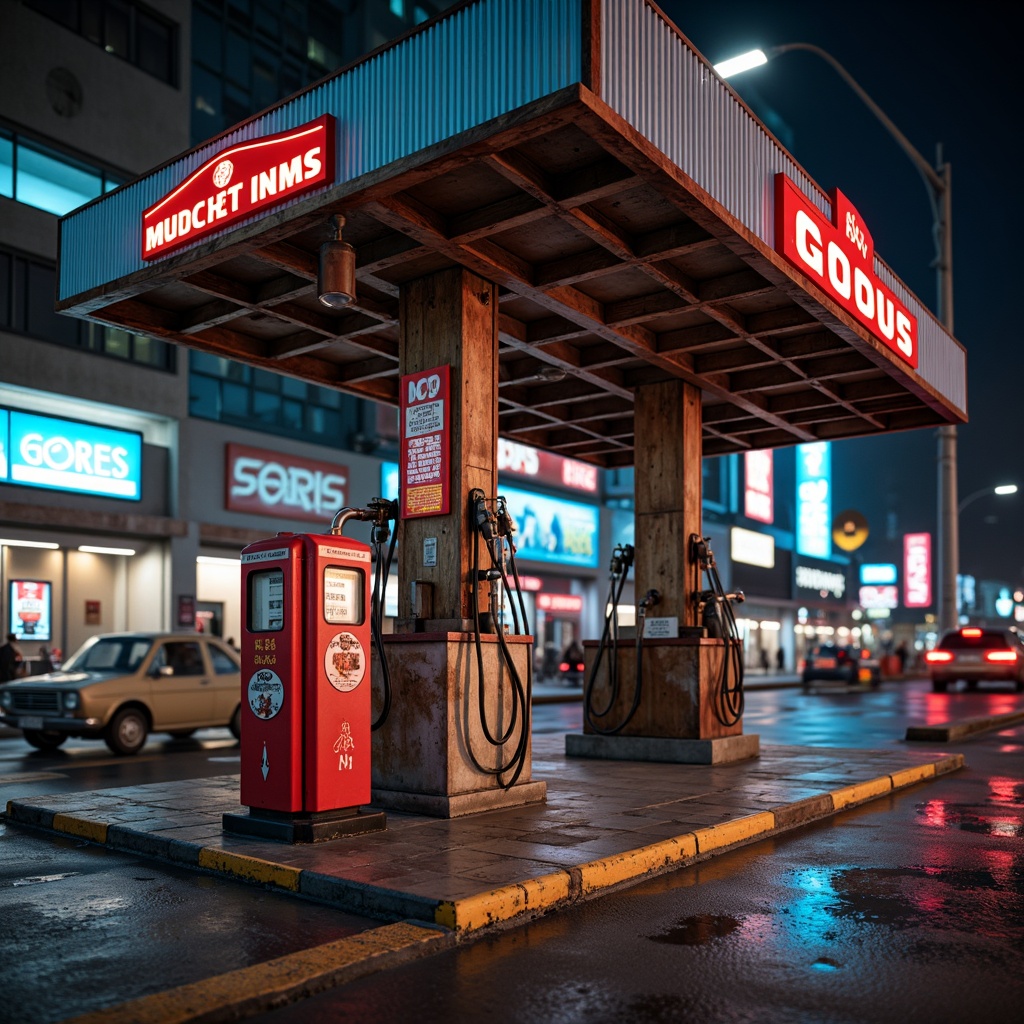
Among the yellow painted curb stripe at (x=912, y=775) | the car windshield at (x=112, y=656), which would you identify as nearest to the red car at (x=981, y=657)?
the yellow painted curb stripe at (x=912, y=775)

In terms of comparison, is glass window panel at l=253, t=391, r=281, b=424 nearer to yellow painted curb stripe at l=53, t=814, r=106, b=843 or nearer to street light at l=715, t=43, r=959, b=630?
street light at l=715, t=43, r=959, b=630

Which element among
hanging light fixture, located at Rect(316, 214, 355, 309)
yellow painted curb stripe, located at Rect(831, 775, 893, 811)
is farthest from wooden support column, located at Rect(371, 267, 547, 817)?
yellow painted curb stripe, located at Rect(831, 775, 893, 811)

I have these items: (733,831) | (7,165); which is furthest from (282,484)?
(733,831)

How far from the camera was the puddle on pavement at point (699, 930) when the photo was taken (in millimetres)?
5105

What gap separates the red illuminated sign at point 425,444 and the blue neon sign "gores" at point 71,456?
53.3ft

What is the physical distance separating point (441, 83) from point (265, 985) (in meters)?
5.48

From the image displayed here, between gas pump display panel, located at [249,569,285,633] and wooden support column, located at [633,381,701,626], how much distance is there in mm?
6008

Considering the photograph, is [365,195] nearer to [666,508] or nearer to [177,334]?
[177,334]

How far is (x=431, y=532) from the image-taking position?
873 cm

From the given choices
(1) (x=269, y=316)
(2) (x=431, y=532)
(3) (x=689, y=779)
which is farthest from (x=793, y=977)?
(1) (x=269, y=316)

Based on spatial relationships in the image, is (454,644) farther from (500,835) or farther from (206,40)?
(206,40)

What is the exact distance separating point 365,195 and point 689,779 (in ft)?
19.9

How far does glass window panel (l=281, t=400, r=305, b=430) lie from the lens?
2862 centimetres

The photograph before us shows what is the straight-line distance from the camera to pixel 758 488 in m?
55.9
